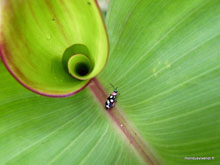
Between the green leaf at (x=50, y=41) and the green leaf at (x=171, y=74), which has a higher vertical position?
the green leaf at (x=50, y=41)

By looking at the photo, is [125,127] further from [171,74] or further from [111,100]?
[171,74]

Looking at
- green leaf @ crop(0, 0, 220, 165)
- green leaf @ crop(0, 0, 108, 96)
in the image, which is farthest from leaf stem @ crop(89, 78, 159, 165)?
green leaf @ crop(0, 0, 108, 96)

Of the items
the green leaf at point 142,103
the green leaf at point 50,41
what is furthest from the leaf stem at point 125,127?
the green leaf at point 50,41

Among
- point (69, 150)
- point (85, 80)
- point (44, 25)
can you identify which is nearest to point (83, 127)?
point (69, 150)

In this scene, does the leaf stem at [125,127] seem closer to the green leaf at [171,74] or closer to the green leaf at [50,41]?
the green leaf at [171,74]

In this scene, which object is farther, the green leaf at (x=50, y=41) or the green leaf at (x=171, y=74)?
the green leaf at (x=171, y=74)
